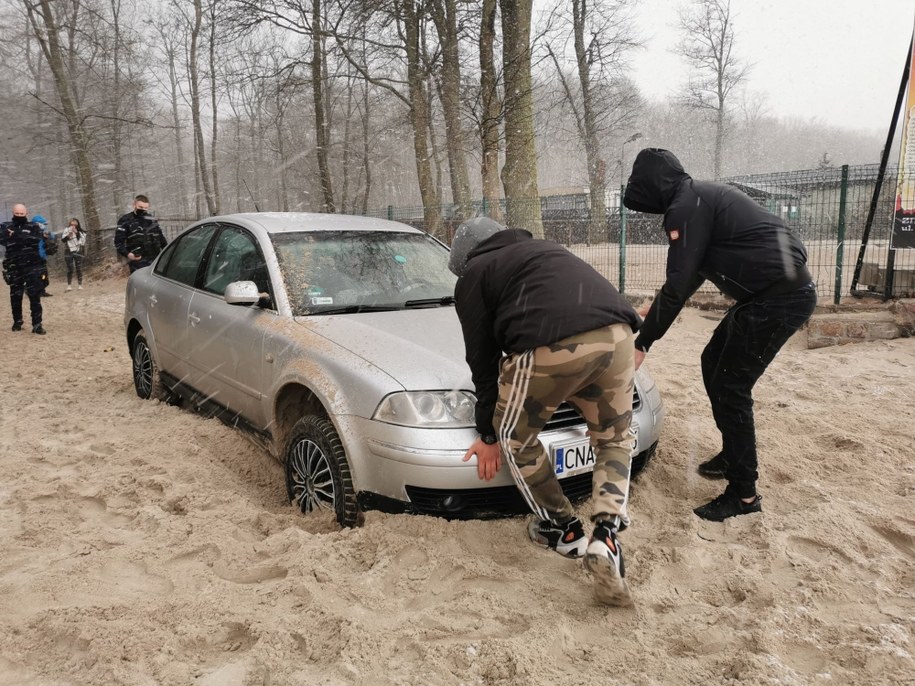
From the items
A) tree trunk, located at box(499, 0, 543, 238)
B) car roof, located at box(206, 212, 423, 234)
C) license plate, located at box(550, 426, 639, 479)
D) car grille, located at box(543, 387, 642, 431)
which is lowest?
license plate, located at box(550, 426, 639, 479)

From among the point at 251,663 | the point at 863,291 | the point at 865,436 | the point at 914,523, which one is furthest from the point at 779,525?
the point at 863,291

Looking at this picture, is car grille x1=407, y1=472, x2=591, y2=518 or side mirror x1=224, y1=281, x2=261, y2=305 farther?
side mirror x1=224, y1=281, x2=261, y2=305

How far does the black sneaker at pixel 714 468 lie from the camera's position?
3703 millimetres

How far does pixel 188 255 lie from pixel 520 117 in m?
6.41

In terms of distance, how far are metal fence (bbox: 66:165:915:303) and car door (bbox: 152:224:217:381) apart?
19.0 ft

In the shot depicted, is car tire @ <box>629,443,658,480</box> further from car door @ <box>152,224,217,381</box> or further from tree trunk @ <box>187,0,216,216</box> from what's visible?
tree trunk @ <box>187,0,216,216</box>

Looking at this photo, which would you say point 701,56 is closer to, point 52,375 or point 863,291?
point 863,291

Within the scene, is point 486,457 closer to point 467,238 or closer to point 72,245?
point 467,238

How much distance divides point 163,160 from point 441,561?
60.7 m

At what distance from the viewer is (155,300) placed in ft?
16.8

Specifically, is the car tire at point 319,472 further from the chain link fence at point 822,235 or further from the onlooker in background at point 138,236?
the onlooker in background at point 138,236

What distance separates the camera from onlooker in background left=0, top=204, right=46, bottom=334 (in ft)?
31.4

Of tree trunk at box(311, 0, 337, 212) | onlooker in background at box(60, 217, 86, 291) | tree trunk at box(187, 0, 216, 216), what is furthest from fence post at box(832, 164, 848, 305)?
tree trunk at box(187, 0, 216, 216)

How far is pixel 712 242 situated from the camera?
312 cm
